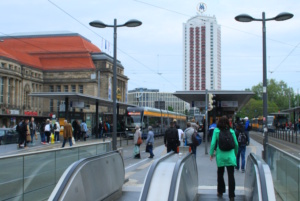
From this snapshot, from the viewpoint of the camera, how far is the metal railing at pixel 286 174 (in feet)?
21.4

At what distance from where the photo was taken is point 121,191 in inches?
356

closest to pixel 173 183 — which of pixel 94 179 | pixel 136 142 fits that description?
pixel 94 179

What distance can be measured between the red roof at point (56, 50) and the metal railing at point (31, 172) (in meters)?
85.2

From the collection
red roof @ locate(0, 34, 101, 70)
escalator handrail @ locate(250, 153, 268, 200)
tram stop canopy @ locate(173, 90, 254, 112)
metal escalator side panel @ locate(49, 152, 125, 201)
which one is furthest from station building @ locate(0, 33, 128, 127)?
escalator handrail @ locate(250, 153, 268, 200)

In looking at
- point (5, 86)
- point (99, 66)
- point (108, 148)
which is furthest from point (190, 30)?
point (108, 148)

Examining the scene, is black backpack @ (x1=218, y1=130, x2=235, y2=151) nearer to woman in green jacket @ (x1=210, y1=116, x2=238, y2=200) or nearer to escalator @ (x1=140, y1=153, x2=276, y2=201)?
woman in green jacket @ (x1=210, y1=116, x2=238, y2=200)

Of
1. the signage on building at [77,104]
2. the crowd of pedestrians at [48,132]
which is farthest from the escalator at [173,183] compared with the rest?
the signage on building at [77,104]

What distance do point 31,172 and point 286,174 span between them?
16.1 ft

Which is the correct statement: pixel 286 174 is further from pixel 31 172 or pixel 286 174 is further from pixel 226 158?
pixel 31 172

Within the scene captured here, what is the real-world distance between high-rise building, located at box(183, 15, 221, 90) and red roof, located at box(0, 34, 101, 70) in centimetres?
5832

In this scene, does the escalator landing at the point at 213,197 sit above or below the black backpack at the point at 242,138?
below

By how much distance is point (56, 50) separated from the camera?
92.2m

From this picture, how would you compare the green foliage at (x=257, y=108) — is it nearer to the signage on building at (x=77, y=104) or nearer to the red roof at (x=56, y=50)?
the red roof at (x=56, y=50)

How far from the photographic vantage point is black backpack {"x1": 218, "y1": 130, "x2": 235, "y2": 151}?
7832 millimetres
